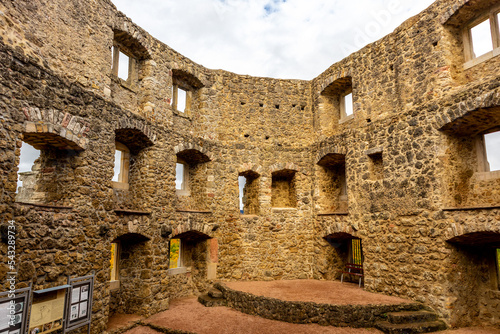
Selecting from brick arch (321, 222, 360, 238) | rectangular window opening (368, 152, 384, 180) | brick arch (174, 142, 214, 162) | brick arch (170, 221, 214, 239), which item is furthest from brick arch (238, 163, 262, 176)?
rectangular window opening (368, 152, 384, 180)

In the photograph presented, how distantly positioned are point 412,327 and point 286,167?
5576 mm

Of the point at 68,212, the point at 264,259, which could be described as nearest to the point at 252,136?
the point at 264,259

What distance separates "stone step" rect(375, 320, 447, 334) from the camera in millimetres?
6144

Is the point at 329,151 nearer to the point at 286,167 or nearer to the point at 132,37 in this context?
the point at 286,167

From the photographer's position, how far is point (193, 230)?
9062 millimetres

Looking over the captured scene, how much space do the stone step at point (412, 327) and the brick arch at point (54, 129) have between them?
6.56 m

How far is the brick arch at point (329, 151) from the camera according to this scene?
9.41 metres

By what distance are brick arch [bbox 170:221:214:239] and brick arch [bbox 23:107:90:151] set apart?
3.48m

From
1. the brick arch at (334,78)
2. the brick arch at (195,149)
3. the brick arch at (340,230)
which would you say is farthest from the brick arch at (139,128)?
the brick arch at (334,78)

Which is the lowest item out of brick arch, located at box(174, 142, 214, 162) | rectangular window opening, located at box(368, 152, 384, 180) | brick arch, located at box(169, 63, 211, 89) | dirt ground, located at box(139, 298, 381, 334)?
dirt ground, located at box(139, 298, 381, 334)

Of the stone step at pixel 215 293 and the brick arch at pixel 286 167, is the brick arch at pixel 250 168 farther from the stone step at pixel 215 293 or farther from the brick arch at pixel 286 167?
the stone step at pixel 215 293

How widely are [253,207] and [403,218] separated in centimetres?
453

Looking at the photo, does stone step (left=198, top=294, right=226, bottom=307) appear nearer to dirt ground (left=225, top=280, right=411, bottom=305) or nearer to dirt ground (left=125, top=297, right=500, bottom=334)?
dirt ground (left=125, top=297, right=500, bottom=334)

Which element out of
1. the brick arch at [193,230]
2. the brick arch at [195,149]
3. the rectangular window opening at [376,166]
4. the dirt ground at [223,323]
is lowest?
Answer: the dirt ground at [223,323]
